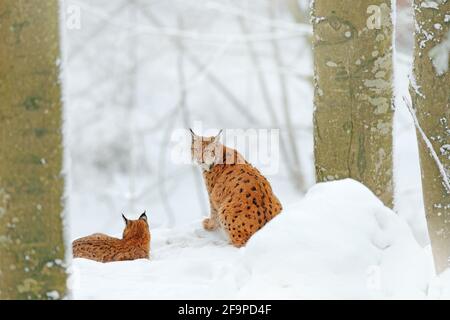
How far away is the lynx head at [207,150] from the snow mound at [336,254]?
7.34ft

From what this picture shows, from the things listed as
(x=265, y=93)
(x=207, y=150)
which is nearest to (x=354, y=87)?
(x=207, y=150)

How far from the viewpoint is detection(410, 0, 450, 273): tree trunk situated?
4.10m

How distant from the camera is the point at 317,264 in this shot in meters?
3.33

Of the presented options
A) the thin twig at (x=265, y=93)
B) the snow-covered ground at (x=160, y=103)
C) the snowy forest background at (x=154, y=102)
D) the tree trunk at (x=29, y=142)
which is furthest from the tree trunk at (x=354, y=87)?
the thin twig at (x=265, y=93)

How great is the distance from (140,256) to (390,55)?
205cm

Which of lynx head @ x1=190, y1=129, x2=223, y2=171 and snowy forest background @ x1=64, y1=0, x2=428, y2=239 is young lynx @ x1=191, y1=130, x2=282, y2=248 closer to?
lynx head @ x1=190, y1=129, x2=223, y2=171

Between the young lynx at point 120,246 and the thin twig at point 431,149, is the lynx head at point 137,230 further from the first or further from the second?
the thin twig at point 431,149

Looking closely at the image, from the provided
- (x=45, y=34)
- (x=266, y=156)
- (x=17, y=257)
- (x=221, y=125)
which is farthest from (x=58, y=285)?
(x=221, y=125)

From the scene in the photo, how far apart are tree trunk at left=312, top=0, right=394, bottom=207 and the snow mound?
0.86 metres

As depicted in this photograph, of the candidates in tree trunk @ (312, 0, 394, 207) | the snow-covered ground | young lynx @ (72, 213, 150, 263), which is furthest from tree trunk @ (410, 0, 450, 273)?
the snow-covered ground

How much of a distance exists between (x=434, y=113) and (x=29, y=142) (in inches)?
86.7

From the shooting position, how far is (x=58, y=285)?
311cm
